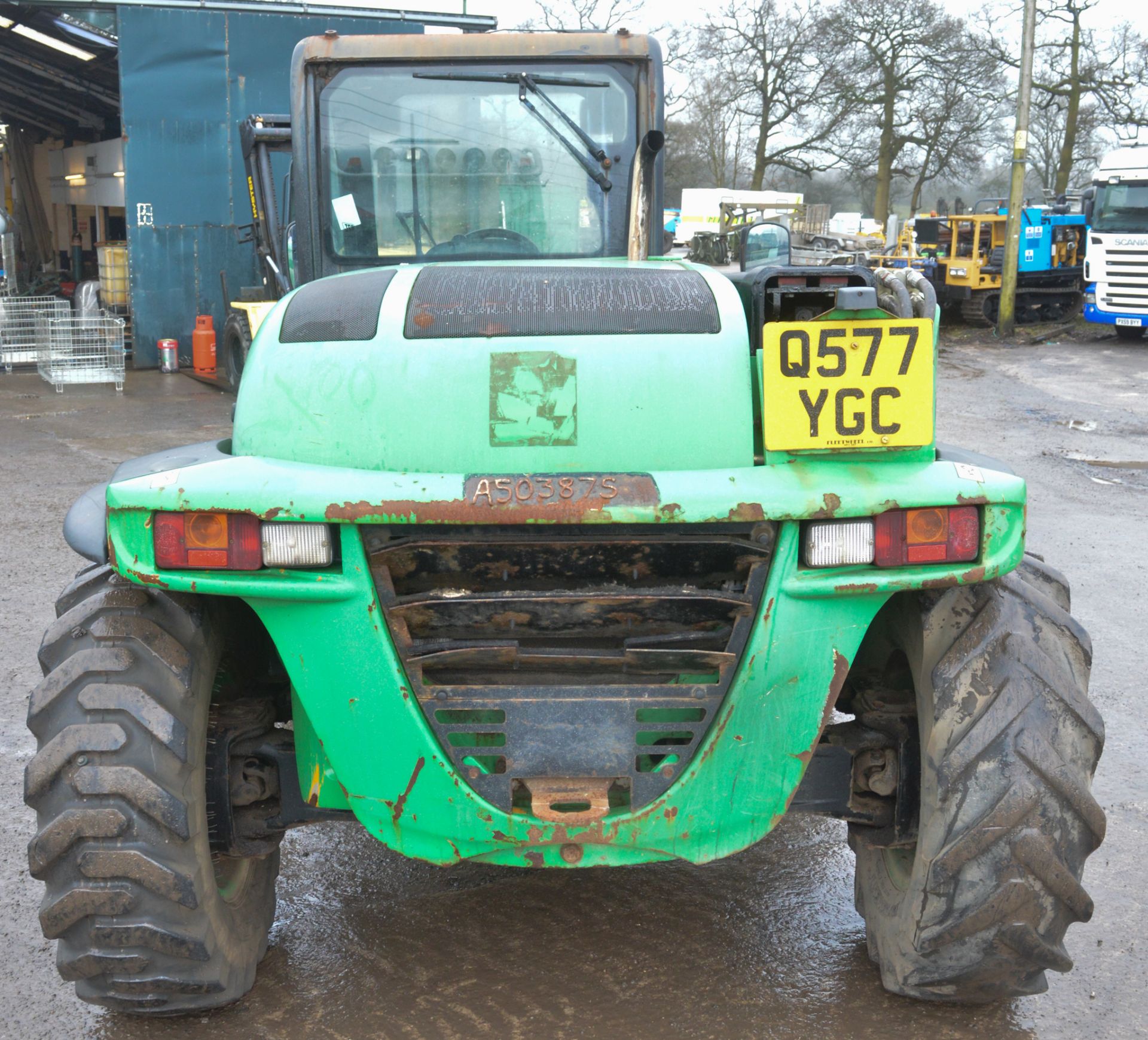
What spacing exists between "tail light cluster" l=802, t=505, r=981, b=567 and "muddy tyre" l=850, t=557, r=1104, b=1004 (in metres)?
0.23

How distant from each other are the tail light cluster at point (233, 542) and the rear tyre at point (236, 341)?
10753mm

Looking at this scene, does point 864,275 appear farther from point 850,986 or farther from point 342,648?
point 850,986

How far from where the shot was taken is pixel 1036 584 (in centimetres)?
337

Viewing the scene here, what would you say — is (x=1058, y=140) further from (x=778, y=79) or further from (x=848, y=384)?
(x=848, y=384)

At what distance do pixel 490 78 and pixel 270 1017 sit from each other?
3125 mm

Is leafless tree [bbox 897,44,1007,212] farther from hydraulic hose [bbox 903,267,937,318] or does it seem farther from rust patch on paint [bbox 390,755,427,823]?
rust patch on paint [bbox 390,755,427,823]

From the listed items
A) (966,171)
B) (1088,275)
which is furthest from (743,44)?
(1088,275)

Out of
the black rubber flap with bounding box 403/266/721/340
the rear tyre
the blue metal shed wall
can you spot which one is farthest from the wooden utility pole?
the black rubber flap with bounding box 403/266/721/340

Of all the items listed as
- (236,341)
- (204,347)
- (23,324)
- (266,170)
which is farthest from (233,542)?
(23,324)

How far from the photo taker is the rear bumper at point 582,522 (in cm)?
258

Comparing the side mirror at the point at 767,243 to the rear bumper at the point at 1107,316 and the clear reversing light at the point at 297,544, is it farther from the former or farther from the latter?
the rear bumper at the point at 1107,316

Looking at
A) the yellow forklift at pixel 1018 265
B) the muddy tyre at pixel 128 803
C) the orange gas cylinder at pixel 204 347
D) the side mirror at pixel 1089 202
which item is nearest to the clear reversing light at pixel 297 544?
the muddy tyre at pixel 128 803

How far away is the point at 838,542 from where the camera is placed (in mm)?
2641

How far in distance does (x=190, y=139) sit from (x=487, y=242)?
13.7 metres
